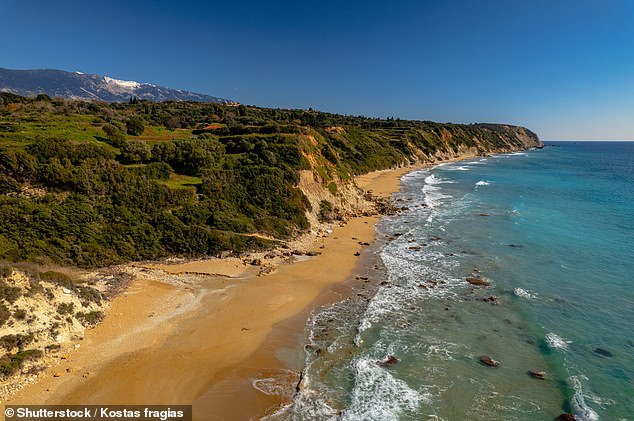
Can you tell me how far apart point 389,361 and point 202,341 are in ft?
28.3

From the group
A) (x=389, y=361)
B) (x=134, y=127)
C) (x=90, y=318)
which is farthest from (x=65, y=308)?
(x=134, y=127)

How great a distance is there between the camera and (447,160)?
123 m

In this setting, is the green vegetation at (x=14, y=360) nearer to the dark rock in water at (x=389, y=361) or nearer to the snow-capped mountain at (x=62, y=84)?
the dark rock in water at (x=389, y=361)

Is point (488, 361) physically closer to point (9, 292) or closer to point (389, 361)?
point (389, 361)

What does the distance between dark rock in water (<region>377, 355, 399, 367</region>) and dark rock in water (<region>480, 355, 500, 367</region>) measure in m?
3.76

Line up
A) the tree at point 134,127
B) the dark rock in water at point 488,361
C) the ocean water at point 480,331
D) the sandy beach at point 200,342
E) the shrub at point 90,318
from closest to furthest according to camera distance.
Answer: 1. the sandy beach at point 200,342
2. the ocean water at point 480,331
3. the dark rock in water at point 488,361
4. the shrub at point 90,318
5. the tree at point 134,127

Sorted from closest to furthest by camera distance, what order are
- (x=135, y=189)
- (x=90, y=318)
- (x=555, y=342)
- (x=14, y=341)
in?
(x=14, y=341) < (x=90, y=318) < (x=555, y=342) < (x=135, y=189)

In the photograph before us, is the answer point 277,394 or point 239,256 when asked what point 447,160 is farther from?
point 277,394

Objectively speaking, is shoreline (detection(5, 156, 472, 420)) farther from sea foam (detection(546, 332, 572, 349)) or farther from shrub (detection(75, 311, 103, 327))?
sea foam (detection(546, 332, 572, 349))

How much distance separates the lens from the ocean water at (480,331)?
12.9 m

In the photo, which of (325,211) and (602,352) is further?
(325,211)

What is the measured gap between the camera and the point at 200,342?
16016 mm

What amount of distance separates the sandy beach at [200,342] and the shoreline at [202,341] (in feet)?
0.14

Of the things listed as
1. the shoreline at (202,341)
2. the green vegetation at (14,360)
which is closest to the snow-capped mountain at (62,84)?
the shoreline at (202,341)
